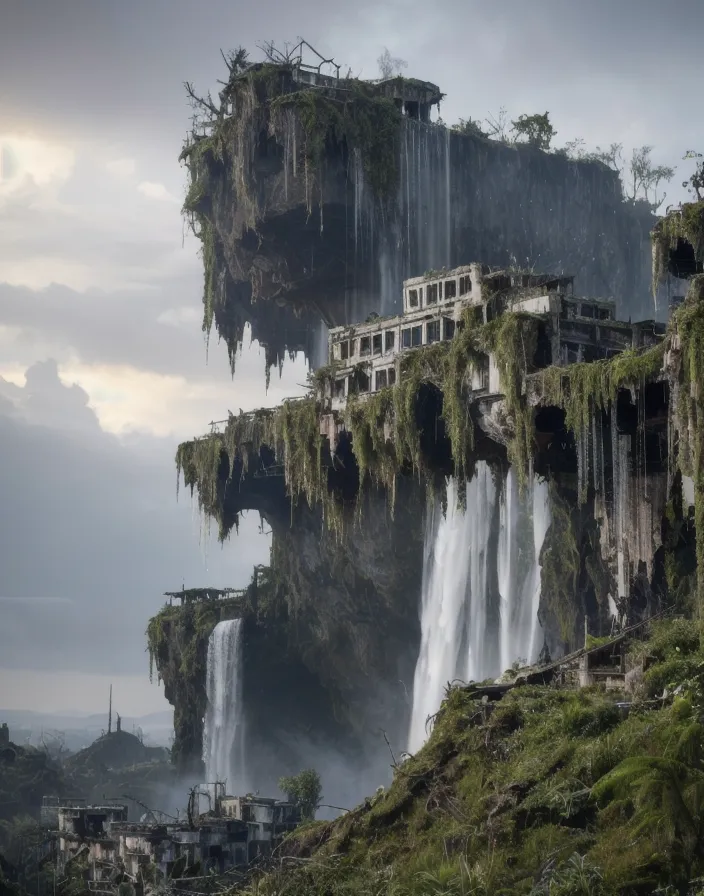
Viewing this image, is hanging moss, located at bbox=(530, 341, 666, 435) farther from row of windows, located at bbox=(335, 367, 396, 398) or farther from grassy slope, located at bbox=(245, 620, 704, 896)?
row of windows, located at bbox=(335, 367, 396, 398)

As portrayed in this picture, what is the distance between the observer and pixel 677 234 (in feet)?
189

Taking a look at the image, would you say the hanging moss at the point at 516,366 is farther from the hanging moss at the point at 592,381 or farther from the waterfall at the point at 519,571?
the waterfall at the point at 519,571

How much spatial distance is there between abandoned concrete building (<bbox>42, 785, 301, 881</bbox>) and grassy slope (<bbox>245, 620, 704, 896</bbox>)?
16.9 meters

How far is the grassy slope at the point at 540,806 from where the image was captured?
36.3m

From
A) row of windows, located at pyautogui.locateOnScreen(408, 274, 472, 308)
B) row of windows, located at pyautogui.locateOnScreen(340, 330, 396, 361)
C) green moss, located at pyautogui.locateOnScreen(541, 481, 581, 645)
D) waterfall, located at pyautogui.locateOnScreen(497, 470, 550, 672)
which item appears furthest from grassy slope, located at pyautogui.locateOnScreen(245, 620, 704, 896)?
row of windows, located at pyautogui.locateOnScreen(340, 330, 396, 361)

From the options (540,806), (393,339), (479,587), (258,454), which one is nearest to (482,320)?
(393,339)

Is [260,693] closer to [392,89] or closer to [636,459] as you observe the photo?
[392,89]

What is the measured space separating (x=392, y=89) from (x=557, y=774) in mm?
63107

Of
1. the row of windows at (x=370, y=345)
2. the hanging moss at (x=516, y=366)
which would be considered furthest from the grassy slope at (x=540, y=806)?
the row of windows at (x=370, y=345)

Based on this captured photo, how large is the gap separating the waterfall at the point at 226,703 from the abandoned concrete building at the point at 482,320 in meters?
23.7

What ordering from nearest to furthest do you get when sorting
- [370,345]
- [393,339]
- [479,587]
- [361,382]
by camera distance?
[361,382] < [393,339] < [370,345] < [479,587]

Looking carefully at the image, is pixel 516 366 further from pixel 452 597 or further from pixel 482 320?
pixel 452 597

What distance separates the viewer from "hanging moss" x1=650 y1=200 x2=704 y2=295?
56812mm

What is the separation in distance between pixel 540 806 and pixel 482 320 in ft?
110
